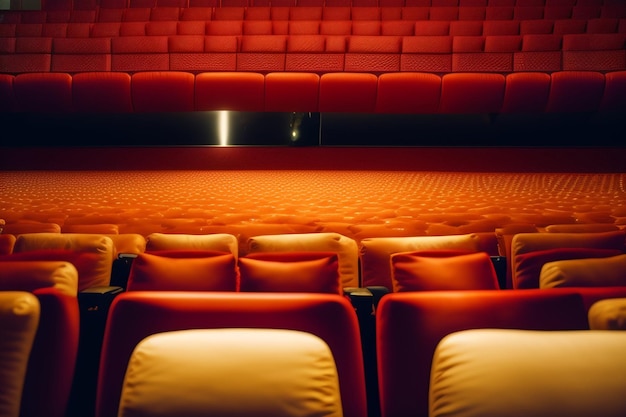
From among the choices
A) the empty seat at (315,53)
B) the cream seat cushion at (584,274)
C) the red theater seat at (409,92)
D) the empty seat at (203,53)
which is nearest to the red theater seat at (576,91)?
the red theater seat at (409,92)

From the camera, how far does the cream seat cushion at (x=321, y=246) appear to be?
34cm

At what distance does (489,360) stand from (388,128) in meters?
1.00

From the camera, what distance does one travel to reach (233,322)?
17 centimetres

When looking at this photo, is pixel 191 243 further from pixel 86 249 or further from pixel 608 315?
pixel 608 315

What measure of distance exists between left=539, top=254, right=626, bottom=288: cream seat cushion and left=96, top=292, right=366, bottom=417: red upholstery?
135 millimetres

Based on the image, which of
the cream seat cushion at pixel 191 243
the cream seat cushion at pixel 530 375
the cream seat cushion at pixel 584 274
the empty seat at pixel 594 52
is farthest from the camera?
the empty seat at pixel 594 52

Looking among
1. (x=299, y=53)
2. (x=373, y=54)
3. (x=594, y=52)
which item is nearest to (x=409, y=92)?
(x=373, y=54)

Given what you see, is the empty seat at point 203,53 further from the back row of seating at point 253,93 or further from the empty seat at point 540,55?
the empty seat at point 540,55

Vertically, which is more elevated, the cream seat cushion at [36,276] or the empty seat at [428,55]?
the empty seat at [428,55]

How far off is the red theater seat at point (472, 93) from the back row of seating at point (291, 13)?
0.49 meters

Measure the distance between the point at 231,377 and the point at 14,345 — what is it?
82 millimetres

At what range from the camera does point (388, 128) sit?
1.10 m

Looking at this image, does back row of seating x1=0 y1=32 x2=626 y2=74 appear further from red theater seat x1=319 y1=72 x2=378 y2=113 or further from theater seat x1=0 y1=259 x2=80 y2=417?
theater seat x1=0 y1=259 x2=80 y2=417

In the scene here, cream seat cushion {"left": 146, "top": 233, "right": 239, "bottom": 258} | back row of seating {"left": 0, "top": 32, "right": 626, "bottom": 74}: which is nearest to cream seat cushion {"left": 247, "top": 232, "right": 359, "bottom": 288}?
cream seat cushion {"left": 146, "top": 233, "right": 239, "bottom": 258}
